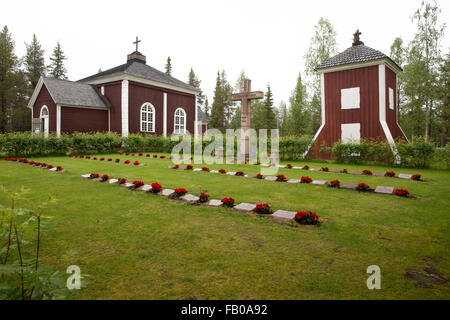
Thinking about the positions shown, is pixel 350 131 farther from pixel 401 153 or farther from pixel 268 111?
pixel 268 111

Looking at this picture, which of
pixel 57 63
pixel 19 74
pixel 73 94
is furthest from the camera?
pixel 57 63

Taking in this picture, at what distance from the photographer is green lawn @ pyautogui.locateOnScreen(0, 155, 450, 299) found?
2314 mm

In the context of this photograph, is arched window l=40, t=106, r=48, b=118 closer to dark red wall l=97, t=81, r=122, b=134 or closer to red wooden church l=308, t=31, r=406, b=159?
dark red wall l=97, t=81, r=122, b=134

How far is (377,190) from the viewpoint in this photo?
6.07 m

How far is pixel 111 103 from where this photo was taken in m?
24.6

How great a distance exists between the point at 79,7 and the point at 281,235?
31.0 ft

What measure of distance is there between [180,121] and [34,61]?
108 feet

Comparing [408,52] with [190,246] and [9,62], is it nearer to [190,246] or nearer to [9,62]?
[190,246]

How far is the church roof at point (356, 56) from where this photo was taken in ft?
49.3

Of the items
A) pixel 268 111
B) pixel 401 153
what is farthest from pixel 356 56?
pixel 268 111

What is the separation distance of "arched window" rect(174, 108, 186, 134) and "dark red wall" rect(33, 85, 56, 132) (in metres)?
11.4
